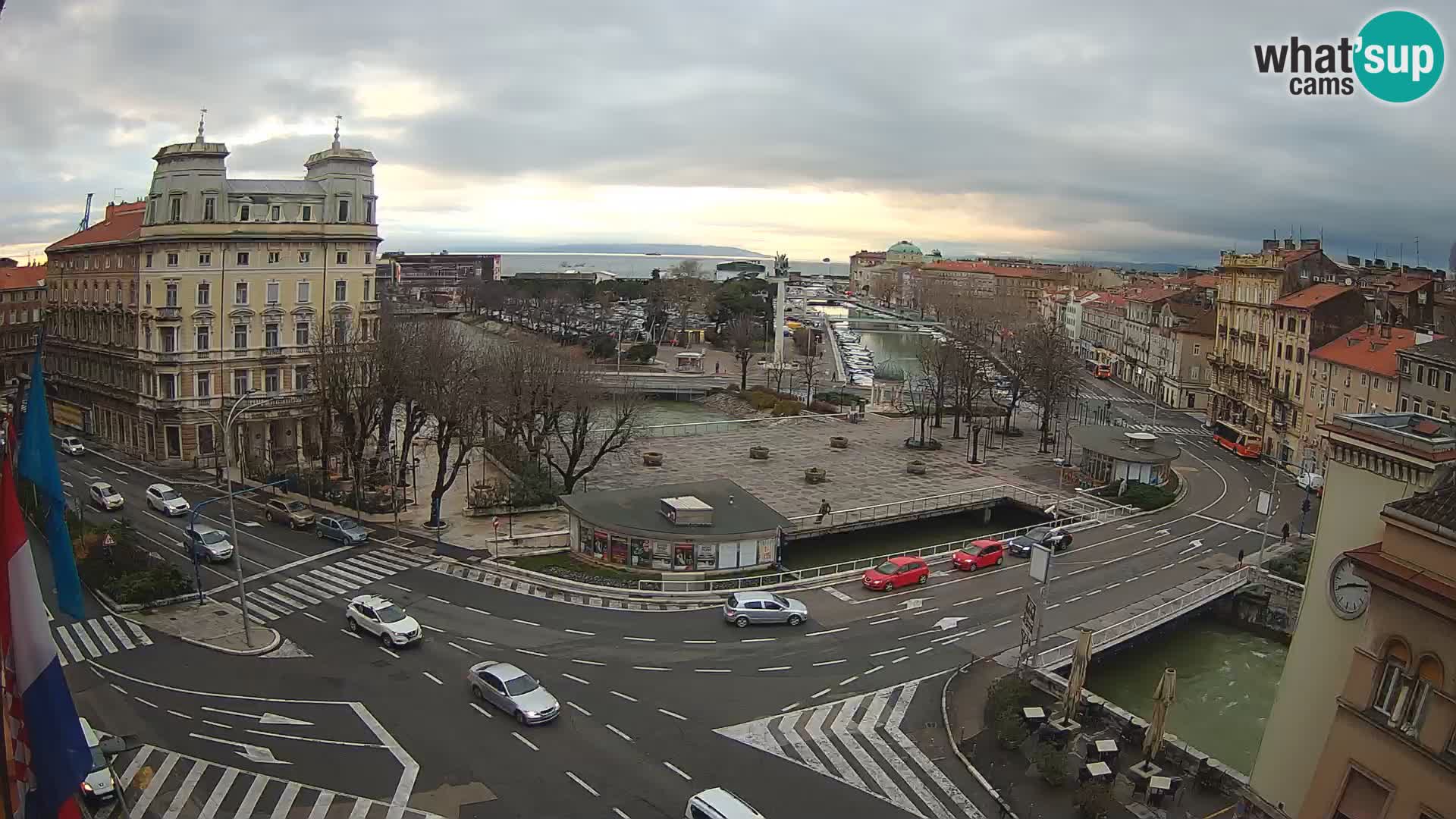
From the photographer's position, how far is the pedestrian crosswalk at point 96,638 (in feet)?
92.4

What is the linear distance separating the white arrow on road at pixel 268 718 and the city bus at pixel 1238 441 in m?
59.4

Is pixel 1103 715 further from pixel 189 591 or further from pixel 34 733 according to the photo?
pixel 189 591

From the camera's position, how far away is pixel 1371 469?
59.0 feet

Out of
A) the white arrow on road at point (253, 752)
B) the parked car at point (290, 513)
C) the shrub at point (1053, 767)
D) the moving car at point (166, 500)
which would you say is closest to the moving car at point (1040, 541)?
the shrub at point (1053, 767)

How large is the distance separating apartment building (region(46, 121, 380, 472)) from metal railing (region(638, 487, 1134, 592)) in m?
25.7

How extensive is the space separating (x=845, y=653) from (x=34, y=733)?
76.4ft

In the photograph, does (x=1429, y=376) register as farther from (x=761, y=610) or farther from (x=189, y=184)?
(x=189, y=184)

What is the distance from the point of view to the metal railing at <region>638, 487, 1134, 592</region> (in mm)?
35128

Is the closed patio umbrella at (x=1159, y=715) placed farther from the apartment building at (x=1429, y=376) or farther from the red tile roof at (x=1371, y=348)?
the red tile roof at (x=1371, y=348)

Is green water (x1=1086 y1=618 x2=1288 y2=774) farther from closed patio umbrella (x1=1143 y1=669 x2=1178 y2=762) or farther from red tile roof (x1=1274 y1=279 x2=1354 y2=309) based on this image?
red tile roof (x1=1274 y1=279 x2=1354 y2=309)

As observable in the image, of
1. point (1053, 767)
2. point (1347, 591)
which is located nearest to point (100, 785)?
point (1053, 767)

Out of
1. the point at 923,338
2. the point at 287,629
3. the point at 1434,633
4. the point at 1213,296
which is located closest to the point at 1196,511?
the point at 1434,633

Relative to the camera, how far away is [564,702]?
25.5m

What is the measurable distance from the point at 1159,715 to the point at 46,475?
22.4 m
